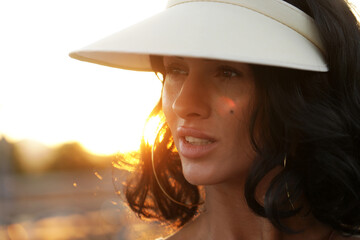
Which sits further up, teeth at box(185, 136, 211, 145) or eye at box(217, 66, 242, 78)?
eye at box(217, 66, 242, 78)

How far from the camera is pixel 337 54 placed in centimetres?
227

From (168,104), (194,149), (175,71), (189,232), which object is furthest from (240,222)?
(175,71)

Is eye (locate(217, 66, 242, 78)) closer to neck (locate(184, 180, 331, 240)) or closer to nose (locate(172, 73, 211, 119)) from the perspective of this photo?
nose (locate(172, 73, 211, 119))

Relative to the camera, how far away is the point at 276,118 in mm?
2303

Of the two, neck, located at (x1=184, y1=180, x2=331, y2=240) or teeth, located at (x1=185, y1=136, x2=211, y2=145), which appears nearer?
teeth, located at (x1=185, y1=136, x2=211, y2=145)

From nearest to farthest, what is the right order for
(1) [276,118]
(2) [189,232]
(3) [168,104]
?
(1) [276,118] < (3) [168,104] < (2) [189,232]

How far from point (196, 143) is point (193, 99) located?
17 cm

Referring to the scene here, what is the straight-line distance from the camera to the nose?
2.19 m

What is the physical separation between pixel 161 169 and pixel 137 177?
157 millimetres

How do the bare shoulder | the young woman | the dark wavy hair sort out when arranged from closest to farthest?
1. the young woman
2. the dark wavy hair
3. the bare shoulder

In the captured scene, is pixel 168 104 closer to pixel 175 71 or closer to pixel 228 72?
pixel 175 71

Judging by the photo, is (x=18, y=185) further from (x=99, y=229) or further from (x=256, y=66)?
(x=256, y=66)

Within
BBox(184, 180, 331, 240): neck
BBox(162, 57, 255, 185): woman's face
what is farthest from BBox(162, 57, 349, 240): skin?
BBox(184, 180, 331, 240): neck

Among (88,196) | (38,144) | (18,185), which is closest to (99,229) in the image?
(88,196)
